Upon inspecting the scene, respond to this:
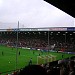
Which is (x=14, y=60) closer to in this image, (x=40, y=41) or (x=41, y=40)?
(x=40, y=41)

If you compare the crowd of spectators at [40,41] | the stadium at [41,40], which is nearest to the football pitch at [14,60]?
the stadium at [41,40]

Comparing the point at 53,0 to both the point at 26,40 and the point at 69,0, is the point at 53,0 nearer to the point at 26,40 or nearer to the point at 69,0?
the point at 69,0

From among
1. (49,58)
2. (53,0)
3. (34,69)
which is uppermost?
(53,0)

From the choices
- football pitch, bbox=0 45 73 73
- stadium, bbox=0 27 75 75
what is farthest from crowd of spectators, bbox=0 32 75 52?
football pitch, bbox=0 45 73 73

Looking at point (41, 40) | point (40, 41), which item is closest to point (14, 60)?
point (40, 41)

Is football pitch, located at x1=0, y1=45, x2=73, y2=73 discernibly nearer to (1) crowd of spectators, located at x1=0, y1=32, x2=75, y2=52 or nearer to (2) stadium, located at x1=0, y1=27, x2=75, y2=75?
(2) stadium, located at x1=0, y1=27, x2=75, y2=75

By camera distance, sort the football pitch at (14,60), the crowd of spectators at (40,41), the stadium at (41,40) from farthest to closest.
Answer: the crowd of spectators at (40,41)
the stadium at (41,40)
the football pitch at (14,60)

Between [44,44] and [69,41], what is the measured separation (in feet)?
23.2

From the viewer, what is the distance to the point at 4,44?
222 ft

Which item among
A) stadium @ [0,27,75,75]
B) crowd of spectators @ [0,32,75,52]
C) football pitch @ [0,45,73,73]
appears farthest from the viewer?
crowd of spectators @ [0,32,75,52]

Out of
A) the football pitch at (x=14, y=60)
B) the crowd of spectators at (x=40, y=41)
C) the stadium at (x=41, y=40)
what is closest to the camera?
the football pitch at (x=14, y=60)

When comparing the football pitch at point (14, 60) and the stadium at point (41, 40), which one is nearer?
the football pitch at point (14, 60)

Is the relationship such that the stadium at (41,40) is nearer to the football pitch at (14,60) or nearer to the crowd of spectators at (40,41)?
the crowd of spectators at (40,41)

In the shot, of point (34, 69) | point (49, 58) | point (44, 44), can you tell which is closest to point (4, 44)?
point (44, 44)
